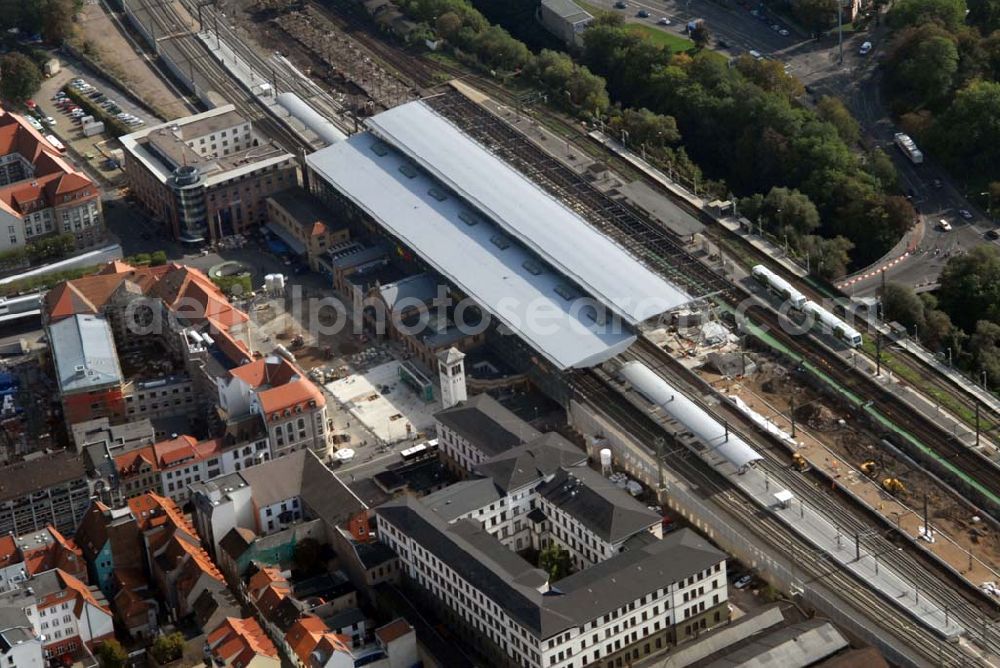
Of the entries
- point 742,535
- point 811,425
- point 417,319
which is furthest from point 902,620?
point 417,319

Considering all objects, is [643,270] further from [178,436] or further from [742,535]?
[178,436]

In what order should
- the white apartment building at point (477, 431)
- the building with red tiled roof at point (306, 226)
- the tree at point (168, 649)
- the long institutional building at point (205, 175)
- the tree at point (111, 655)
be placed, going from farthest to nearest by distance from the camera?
the long institutional building at point (205, 175) → the building with red tiled roof at point (306, 226) → the white apartment building at point (477, 431) → the tree at point (111, 655) → the tree at point (168, 649)

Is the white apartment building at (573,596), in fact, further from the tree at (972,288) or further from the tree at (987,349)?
the tree at (972,288)

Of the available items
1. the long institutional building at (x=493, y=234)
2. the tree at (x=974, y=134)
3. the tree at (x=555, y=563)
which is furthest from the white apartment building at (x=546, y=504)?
the tree at (x=974, y=134)

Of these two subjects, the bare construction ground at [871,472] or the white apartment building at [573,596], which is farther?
the bare construction ground at [871,472]

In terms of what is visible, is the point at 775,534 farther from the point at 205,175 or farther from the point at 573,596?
the point at 205,175
